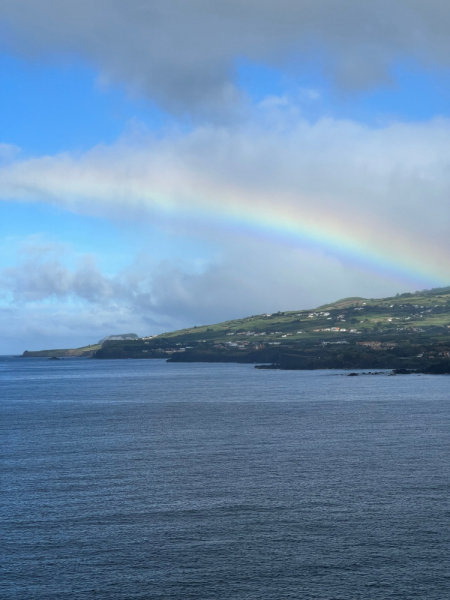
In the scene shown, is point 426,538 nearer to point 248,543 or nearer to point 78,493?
point 248,543

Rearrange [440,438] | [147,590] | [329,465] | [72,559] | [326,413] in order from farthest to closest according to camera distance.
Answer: [326,413] → [440,438] → [329,465] → [72,559] → [147,590]

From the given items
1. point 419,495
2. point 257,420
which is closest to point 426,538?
point 419,495

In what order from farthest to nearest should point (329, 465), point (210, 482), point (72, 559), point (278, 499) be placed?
point (329, 465)
point (210, 482)
point (278, 499)
point (72, 559)

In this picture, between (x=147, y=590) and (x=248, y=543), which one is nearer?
(x=147, y=590)

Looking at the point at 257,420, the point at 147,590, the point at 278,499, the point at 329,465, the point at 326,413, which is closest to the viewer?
the point at 147,590

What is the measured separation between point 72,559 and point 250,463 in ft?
83.0

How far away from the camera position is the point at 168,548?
115 feet

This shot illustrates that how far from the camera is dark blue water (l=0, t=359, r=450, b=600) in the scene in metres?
31.1

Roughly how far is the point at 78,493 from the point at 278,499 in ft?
49.6

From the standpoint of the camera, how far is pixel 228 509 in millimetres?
42156

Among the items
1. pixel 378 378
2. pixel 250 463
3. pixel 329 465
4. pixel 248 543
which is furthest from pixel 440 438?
pixel 378 378

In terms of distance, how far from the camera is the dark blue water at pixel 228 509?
3109 cm

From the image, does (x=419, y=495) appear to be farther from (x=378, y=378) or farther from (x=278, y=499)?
(x=378, y=378)

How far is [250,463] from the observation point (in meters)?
56.7
